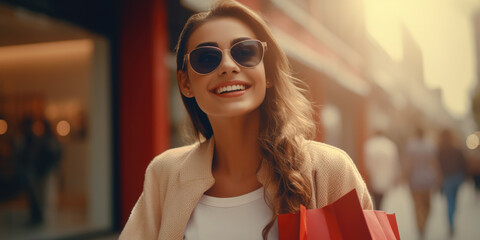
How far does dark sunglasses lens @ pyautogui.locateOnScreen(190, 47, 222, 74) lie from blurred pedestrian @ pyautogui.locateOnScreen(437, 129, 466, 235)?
6235 millimetres

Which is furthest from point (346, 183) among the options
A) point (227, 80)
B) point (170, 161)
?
point (170, 161)

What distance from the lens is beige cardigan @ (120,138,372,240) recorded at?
4.75 feet

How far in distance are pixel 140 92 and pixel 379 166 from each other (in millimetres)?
3992

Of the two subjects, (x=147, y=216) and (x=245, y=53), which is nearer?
(x=245, y=53)

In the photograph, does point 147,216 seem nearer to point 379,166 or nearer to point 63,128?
point 379,166

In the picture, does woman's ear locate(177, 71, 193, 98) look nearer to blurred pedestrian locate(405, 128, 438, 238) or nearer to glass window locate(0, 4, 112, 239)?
glass window locate(0, 4, 112, 239)

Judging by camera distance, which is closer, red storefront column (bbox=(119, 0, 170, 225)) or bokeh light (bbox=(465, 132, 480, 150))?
red storefront column (bbox=(119, 0, 170, 225))

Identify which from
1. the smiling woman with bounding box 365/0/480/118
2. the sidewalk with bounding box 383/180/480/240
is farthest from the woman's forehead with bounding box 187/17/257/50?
the smiling woman with bounding box 365/0/480/118

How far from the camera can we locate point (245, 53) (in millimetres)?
1516

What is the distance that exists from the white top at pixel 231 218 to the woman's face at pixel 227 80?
34 centimetres

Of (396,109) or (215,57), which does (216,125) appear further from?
(396,109)

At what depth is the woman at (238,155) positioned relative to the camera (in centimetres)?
148

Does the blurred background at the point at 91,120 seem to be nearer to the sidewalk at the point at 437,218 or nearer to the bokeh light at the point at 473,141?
the sidewalk at the point at 437,218

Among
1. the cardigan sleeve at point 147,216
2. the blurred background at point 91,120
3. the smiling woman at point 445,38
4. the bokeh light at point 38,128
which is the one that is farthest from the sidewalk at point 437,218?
the bokeh light at point 38,128
